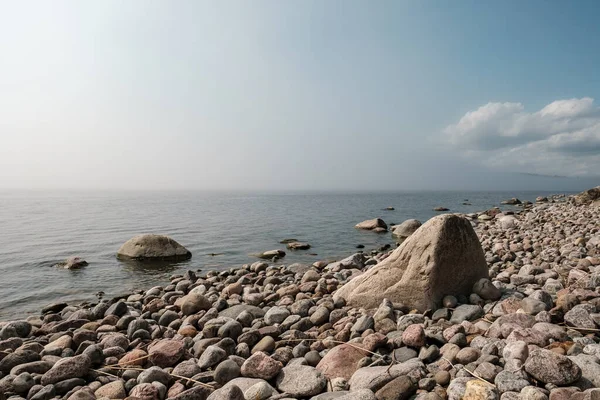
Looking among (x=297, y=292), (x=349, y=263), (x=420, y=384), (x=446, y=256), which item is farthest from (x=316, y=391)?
(x=349, y=263)

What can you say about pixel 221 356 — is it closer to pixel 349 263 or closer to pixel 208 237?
pixel 349 263

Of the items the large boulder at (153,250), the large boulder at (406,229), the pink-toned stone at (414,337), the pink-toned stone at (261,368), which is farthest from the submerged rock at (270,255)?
the pink-toned stone at (414,337)

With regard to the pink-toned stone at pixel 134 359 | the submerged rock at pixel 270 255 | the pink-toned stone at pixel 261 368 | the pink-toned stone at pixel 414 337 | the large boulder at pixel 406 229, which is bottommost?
the submerged rock at pixel 270 255

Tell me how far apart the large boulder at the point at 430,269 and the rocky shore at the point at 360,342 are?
0.08 ft

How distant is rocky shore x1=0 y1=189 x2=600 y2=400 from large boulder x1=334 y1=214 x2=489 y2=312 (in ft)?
0.08

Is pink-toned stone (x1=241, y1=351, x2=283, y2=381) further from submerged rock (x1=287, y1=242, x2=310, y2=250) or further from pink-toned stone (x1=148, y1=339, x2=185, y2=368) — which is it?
submerged rock (x1=287, y1=242, x2=310, y2=250)

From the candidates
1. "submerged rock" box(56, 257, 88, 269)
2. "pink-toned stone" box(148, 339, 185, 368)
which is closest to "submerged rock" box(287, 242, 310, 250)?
"submerged rock" box(56, 257, 88, 269)

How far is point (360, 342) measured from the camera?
4875 mm

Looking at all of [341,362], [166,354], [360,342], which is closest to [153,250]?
[166,354]

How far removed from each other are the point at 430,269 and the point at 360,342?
7.29 feet

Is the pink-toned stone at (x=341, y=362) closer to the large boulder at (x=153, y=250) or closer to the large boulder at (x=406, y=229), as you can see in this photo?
the large boulder at (x=153, y=250)

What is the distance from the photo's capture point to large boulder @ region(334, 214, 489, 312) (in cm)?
620

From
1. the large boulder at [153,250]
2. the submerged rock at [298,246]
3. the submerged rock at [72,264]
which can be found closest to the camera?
the submerged rock at [72,264]

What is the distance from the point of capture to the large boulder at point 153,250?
16.3 meters
